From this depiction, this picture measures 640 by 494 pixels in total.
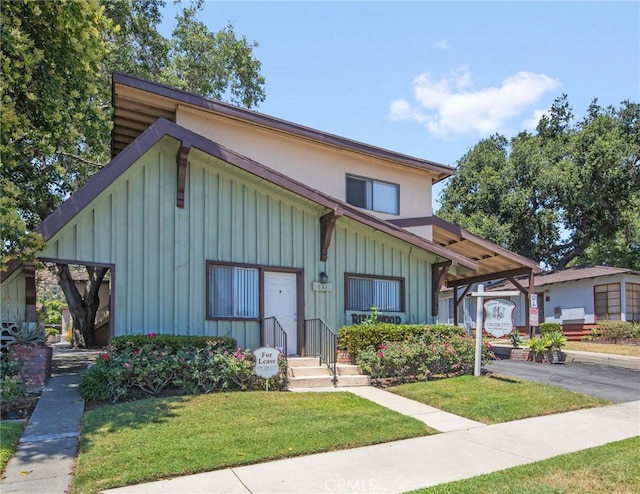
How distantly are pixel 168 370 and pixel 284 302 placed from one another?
3838 millimetres

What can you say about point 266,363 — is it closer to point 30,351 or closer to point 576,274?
point 30,351

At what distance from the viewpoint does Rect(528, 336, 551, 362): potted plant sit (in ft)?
52.0

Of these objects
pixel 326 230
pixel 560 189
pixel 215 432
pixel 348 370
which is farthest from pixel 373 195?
pixel 560 189

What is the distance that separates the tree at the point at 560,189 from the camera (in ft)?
92.9

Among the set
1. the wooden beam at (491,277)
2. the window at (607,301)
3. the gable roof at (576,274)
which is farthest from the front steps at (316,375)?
the window at (607,301)

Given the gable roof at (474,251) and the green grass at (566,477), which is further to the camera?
the gable roof at (474,251)

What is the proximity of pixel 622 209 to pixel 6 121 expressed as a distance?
99.2 feet

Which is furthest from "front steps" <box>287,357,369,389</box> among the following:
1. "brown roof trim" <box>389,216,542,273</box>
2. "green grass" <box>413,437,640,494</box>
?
"brown roof trim" <box>389,216,542,273</box>

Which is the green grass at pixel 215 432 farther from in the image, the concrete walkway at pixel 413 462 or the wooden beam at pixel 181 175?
the wooden beam at pixel 181 175

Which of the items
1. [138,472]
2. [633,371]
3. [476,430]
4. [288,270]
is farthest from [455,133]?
[138,472]

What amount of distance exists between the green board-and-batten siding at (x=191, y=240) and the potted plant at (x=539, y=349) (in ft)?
21.9

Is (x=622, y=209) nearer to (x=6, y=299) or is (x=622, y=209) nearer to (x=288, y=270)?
(x=288, y=270)

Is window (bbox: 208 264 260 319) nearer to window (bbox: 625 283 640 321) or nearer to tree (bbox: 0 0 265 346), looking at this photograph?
tree (bbox: 0 0 265 346)

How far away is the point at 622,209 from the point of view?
1136 inches
